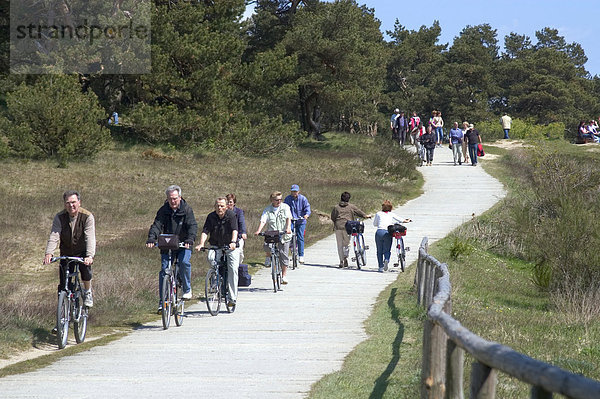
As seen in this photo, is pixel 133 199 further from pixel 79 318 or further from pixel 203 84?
pixel 79 318

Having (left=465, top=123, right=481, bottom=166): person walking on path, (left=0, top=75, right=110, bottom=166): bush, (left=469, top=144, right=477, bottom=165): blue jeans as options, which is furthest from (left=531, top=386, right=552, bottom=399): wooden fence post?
(left=469, top=144, right=477, bottom=165): blue jeans

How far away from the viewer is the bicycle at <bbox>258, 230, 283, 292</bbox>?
55.5 feet

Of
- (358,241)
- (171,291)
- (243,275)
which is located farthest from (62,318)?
(358,241)

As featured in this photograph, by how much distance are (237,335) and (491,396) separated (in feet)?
25.2

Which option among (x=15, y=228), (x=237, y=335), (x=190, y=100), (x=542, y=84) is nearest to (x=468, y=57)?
(x=542, y=84)

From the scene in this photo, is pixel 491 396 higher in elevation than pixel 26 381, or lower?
higher

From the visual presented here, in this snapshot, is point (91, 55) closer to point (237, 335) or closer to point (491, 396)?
point (237, 335)

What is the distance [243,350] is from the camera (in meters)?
10.6

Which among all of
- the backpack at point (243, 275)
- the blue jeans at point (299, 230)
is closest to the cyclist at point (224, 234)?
the backpack at point (243, 275)

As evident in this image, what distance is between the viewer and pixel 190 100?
152 ft

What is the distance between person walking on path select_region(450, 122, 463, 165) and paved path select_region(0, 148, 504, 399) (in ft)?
78.5

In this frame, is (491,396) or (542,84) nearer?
(491,396)

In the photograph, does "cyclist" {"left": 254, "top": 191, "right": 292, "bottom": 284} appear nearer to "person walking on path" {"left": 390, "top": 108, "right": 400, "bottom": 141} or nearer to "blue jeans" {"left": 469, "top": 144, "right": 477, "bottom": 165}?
"blue jeans" {"left": 469, "top": 144, "right": 477, "bottom": 165}

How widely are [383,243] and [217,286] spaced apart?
21.3 feet
